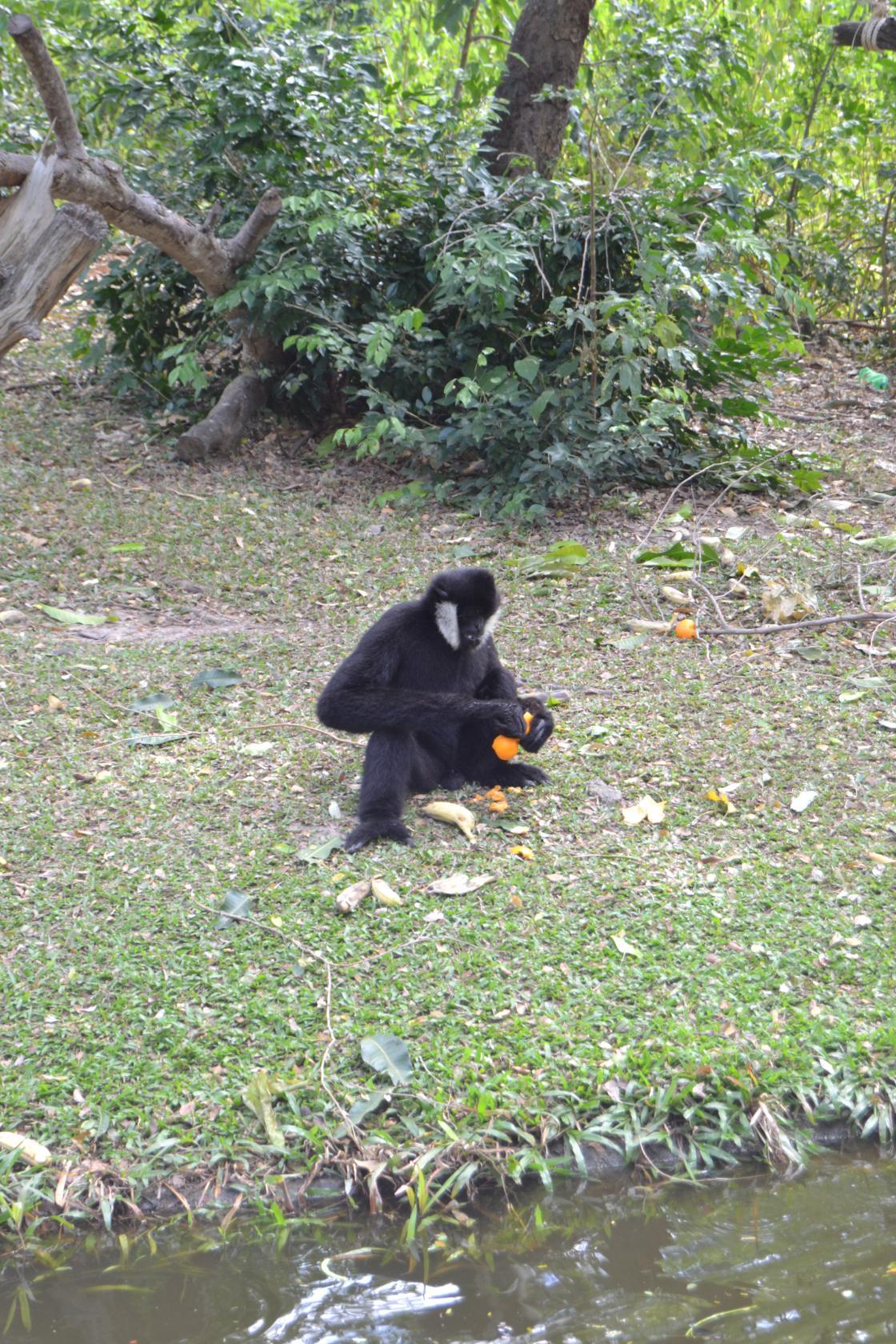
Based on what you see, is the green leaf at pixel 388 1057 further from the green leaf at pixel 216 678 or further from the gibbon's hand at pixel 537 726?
the green leaf at pixel 216 678

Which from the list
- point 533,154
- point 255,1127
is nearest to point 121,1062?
point 255,1127

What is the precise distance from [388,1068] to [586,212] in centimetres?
736

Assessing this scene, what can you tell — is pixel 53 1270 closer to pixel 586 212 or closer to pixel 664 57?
pixel 586 212

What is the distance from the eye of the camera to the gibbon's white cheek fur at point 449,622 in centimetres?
513

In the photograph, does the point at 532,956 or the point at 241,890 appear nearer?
the point at 532,956

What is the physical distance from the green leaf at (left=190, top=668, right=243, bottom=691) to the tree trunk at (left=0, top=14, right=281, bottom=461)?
2192 millimetres

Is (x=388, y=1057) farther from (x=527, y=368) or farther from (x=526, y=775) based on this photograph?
(x=527, y=368)

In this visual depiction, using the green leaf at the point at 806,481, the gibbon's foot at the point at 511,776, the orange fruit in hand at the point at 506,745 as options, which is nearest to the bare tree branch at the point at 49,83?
the orange fruit in hand at the point at 506,745

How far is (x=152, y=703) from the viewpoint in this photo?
6.42 meters

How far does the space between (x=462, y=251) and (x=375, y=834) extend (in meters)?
5.52

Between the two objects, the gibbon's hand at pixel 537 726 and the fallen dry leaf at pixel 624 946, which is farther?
the gibbon's hand at pixel 537 726

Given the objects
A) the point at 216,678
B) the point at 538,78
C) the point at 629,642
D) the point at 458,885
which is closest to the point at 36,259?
the point at 216,678

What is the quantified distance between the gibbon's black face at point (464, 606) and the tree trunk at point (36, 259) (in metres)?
2.01

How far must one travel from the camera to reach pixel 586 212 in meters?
9.20
